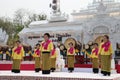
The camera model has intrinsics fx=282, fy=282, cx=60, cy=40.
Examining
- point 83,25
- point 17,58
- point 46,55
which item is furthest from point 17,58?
point 83,25

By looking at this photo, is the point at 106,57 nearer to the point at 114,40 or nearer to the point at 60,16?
the point at 114,40

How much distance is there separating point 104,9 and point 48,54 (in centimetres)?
1588

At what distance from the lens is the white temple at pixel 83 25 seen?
22953 millimetres

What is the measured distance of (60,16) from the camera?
28.6 metres

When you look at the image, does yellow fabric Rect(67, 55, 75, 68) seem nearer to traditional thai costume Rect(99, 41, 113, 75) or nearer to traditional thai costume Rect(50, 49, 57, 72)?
traditional thai costume Rect(50, 49, 57, 72)

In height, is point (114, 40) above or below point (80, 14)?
below

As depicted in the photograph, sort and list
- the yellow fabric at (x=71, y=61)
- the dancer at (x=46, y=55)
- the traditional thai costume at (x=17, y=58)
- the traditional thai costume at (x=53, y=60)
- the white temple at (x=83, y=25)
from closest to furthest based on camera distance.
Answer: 1. the dancer at (x=46, y=55)
2. the traditional thai costume at (x=17, y=58)
3. the traditional thai costume at (x=53, y=60)
4. the yellow fabric at (x=71, y=61)
5. the white temple at (x=83, y=25)

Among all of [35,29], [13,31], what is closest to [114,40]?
[35,29]

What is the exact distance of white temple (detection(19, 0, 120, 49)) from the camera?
904 inches

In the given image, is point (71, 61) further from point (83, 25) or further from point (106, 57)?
point (83, 25)

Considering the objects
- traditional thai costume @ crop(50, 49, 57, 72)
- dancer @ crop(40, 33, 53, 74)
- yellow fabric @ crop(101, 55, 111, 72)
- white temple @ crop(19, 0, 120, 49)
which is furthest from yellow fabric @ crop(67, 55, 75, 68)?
white temple @ crop(19, 0, 120, 49)

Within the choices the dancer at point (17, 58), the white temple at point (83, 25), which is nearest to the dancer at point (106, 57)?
the dancer at point (17, 58)

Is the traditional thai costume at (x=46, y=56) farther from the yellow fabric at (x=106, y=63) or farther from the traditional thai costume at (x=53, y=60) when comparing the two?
the traditional thai costume at (x=53, y=60)

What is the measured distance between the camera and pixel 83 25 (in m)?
24.4
